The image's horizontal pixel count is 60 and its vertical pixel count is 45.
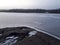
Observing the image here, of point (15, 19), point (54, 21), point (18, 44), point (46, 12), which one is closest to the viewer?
point (18, 44)

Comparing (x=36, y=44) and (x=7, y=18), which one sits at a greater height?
(x=36, y=44)

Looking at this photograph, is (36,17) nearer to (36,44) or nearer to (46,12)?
(46,12)

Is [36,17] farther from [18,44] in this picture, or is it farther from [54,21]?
[18,44]

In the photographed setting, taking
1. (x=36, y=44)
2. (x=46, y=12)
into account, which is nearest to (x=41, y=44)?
(x=36, y=44)

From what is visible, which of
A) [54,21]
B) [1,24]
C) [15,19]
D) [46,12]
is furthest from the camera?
[15,19]

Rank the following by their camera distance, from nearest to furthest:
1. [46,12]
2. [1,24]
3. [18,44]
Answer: [18,44]
[46,12]
[1,24]

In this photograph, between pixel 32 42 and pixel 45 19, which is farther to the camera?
pixel 45 19

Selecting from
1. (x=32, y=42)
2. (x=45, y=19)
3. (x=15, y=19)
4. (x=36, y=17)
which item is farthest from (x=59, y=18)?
(x=32, y=42)

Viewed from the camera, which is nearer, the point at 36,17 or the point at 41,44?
the point at 41,44

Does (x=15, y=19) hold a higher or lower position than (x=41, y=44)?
lower
